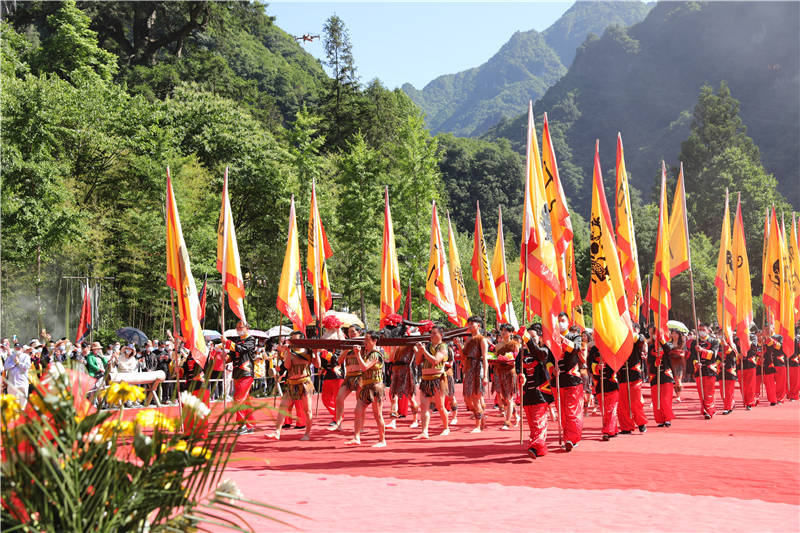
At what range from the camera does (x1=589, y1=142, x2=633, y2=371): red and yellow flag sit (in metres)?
11.3

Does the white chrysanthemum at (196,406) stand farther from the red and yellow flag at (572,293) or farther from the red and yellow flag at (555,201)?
the red and yellow flag at (572,293)

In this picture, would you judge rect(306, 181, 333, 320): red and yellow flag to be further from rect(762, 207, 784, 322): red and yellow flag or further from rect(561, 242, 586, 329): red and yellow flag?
rect(762, 207, 784, 322): red and yellow flag

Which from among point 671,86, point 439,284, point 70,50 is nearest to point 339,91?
point 70,50

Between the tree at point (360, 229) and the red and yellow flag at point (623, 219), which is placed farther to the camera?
the tree at point (360, 229)

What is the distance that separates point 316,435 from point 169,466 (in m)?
10.7

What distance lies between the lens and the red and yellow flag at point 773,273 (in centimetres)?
1975

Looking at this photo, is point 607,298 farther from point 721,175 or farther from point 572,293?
point 721,175

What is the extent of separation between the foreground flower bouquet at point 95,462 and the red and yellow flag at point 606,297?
8.45 meters

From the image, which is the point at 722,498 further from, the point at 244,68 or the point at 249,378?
the point at 244,68

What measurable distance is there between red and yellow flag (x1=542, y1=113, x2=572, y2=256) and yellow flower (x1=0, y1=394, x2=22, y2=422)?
937 cm

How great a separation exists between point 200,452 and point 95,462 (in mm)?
498

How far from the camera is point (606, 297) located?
37.9 feet

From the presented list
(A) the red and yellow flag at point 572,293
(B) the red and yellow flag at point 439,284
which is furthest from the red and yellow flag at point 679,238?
(B) the red and yellow flag at point 439,284

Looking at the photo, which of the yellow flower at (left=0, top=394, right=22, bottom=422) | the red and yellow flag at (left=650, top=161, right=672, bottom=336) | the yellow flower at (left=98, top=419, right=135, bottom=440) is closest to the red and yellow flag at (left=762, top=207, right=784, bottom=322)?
the red and yellow flag at (left=650, top=161, right=672, bottom=336)
